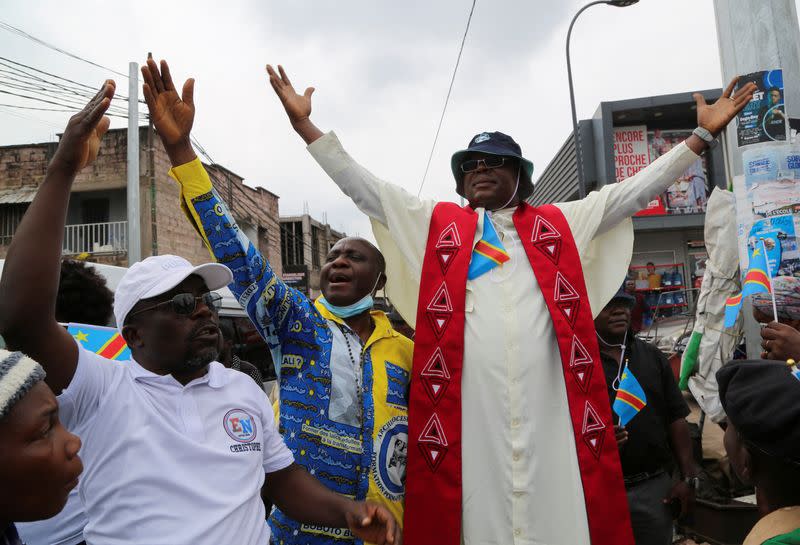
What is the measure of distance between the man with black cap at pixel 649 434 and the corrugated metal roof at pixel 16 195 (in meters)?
17.8

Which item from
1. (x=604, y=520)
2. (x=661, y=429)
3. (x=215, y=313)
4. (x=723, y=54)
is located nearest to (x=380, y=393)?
(x=215, y=313)

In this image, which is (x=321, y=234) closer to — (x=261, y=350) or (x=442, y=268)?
(x=261, y=350)

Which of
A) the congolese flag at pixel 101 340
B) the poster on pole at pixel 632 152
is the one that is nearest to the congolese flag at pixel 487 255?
the congolese flag at pixel 101 340

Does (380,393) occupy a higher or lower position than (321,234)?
lower

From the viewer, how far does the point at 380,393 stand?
2.23 meters

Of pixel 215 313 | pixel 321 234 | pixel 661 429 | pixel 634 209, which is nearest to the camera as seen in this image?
pixel 215 313

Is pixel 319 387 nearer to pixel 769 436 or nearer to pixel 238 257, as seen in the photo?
pixel 238 257

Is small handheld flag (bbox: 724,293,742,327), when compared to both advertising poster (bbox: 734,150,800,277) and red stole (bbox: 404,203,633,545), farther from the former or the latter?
red stole (bbox: 404,203,633,545)

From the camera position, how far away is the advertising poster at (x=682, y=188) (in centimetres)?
1459

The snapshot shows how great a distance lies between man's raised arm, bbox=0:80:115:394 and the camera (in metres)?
1.25

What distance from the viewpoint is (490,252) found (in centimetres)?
246

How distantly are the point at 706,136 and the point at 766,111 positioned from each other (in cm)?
24

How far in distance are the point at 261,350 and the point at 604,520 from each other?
6507mm

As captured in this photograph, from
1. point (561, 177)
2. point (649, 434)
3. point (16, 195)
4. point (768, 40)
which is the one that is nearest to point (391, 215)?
point (768, 40)
